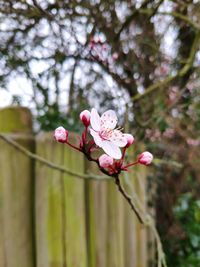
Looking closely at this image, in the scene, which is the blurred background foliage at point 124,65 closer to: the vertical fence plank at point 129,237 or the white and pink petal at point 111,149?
the vertical fence plank at point 129,237

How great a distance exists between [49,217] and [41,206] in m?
0.05

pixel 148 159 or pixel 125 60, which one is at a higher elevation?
pixel 125 60

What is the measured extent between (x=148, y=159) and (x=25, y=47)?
130 centimetres

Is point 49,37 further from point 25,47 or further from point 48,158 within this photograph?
point 48,158

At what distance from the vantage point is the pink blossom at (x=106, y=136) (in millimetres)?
929

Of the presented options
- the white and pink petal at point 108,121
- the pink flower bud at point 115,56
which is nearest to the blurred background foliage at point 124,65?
the pink flower bud at point 115,56

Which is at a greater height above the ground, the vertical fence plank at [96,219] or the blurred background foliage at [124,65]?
the blurred background foliage at [124,65]

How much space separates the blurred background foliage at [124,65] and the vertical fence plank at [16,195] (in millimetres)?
296

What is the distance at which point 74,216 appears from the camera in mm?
1849

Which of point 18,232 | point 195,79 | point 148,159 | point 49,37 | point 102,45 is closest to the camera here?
point 148,159

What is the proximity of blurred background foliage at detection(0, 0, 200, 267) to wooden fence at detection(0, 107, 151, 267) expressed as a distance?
0.29m

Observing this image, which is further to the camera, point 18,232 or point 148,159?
point 18,232

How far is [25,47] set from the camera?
2158 mm

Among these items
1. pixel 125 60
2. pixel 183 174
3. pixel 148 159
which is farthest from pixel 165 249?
pixel 148 159
